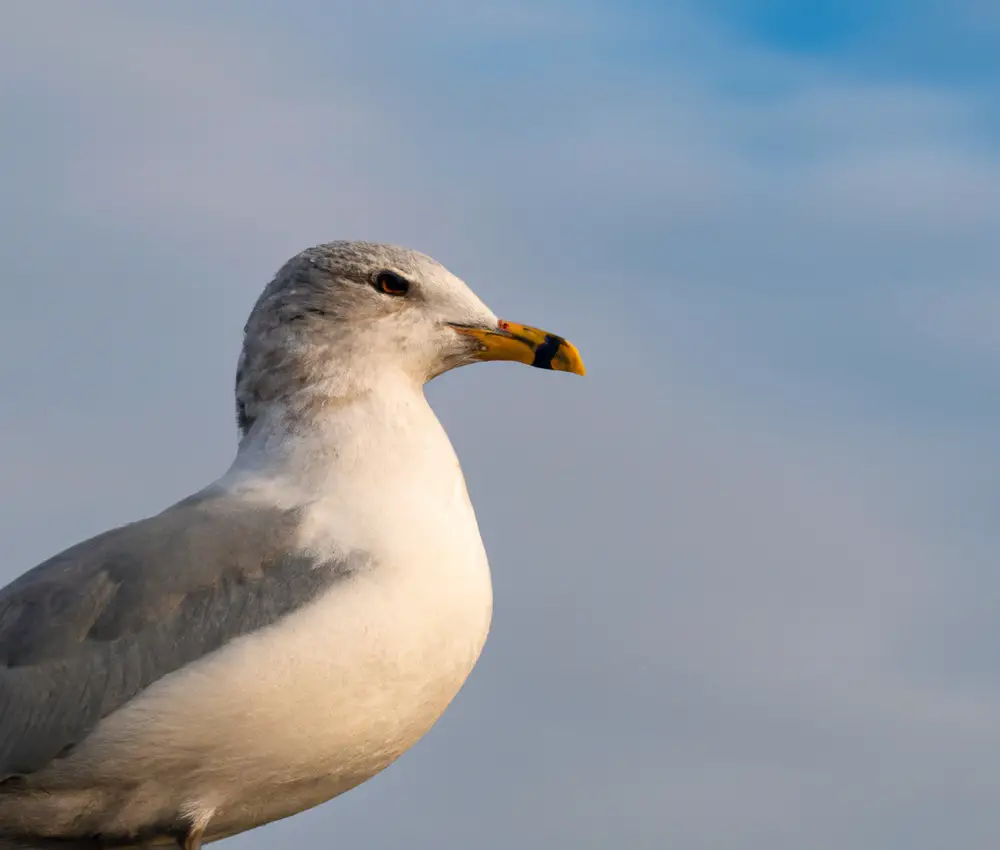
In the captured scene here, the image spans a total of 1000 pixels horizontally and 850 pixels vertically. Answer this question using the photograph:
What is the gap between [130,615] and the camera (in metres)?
8.64

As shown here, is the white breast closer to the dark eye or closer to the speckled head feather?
the speckled head feather

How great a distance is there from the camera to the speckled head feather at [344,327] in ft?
31.4

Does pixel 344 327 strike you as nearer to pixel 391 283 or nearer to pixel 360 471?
pixel 391 283

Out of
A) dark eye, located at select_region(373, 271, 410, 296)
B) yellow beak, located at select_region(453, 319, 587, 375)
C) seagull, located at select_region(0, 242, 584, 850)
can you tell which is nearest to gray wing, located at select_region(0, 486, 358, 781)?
seagull, located at select_region(0, 242, 584, 850)

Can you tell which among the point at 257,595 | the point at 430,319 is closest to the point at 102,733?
the point at 257,595

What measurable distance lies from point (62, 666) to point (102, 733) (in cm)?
43

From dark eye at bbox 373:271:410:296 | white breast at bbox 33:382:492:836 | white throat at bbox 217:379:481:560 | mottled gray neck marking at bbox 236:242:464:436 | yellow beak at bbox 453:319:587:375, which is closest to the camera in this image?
white breast at bbox 33:382:492:836

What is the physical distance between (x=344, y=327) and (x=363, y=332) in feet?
0.39

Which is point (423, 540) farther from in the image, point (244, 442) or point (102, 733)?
point (102, 733)

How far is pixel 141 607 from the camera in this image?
865cm

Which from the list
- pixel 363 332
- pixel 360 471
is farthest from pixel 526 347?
pixel 360 471

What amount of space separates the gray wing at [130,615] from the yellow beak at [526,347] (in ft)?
6.14

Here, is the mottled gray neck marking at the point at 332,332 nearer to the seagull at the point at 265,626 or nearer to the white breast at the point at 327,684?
the seagull at the point at 265,626

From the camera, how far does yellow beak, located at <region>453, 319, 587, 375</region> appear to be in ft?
33.0
